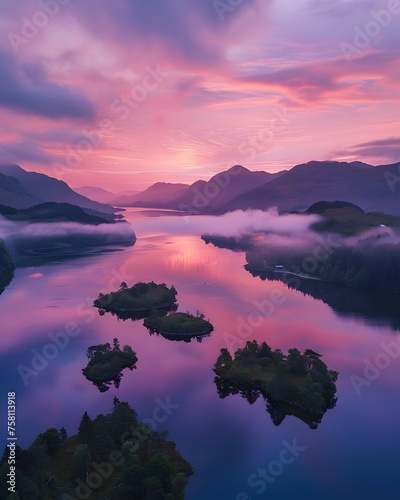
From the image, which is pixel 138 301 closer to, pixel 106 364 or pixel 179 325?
pixel 179 325

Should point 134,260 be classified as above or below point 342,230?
below

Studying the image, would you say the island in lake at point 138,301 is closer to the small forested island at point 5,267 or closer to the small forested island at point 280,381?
the small forested island at point 280,381

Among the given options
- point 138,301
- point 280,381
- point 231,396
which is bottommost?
point 231,396

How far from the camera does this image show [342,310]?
344 ft

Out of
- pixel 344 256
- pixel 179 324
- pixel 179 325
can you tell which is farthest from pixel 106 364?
pixel 344 256

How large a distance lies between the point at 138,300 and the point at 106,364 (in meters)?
40.0

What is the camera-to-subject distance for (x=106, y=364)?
64562mm

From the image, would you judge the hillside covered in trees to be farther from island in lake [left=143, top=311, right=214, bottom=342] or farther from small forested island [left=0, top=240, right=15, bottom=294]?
small forested island [left=0, top=240, right=15, bottom=294]

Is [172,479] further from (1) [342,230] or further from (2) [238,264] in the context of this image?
(1) [342,230]

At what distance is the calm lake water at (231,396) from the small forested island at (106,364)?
1574mm

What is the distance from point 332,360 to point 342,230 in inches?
5207

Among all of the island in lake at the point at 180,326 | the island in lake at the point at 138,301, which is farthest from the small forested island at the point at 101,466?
→ the island in lake at the point at 138,301

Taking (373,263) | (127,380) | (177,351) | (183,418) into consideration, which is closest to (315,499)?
(183,418)

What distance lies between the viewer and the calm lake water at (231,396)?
41594 mm
